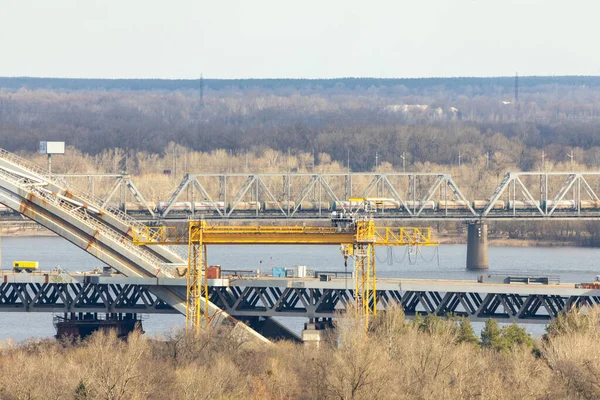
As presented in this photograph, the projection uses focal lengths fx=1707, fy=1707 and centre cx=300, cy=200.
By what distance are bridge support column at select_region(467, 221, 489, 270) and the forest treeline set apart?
219 ft

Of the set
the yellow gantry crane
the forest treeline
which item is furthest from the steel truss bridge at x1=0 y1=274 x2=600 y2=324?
the forest treeline

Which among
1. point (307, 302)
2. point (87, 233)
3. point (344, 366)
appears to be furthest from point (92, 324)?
point (344, 366)

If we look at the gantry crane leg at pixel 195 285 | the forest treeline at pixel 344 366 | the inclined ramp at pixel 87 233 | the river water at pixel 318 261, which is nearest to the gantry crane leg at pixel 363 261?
the forest treeline at pixel 344 366

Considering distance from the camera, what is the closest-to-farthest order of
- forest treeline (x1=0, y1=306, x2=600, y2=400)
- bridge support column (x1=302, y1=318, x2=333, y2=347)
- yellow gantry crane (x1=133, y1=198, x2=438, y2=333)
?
forest treeline (x1=0, y1=306, x2=600, y2=400)
yellow gantry crane (x1=133, y1=198, x2=438, y2=333)
bridge support column (x1=302, y1=318, x2=333, y2=347)

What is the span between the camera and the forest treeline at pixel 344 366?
66.0m

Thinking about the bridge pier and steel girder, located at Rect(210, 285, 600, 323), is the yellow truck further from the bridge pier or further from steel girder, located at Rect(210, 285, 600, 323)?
steel girder, located at Rect(210, 285, 600, 323)

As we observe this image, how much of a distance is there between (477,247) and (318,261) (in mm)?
15604

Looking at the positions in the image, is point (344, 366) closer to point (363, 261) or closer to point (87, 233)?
point (363, 261)

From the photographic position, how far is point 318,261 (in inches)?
5753

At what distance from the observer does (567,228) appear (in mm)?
185875

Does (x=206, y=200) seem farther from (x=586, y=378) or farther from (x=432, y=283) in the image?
(x=586, y=378)

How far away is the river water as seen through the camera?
105 meters

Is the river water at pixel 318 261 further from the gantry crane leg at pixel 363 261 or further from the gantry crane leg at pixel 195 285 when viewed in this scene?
the gantry crane leg at pixel 363 261

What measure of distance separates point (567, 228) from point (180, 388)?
123 m
